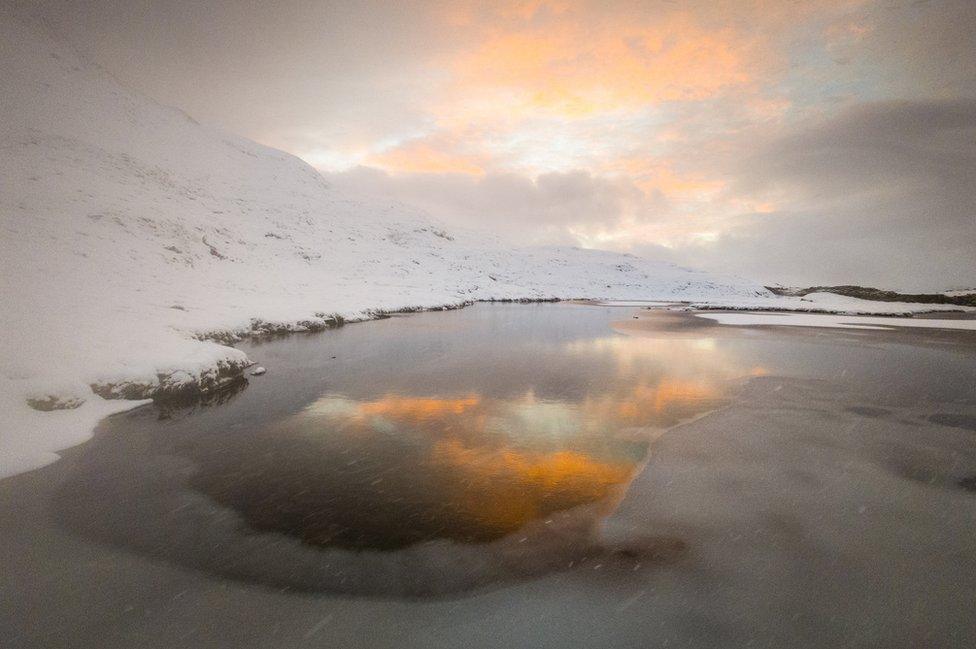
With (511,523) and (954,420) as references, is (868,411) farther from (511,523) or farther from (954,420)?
(511,523)

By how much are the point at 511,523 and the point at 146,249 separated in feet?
106

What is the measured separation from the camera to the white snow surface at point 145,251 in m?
9.41

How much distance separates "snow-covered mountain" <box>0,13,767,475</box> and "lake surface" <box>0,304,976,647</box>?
1979 mm

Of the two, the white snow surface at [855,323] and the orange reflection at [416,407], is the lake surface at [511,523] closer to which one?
the orange reflection at [416,407]

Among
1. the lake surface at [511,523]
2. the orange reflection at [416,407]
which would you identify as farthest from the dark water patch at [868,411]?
the orange reflection at [416,407]

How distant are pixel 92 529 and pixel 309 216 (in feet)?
288

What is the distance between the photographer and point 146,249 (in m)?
26.1

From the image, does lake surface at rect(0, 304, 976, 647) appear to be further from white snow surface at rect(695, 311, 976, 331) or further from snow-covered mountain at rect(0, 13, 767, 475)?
white snow surface at rect(695, 311, 976, 331)

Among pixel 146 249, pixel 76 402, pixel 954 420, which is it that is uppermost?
pixel 146 249

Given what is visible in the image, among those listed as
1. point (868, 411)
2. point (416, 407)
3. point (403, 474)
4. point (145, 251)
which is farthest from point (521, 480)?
point (145, 251)

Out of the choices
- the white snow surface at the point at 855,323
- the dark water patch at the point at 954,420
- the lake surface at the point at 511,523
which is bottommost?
the lake surface at the point at 511,523

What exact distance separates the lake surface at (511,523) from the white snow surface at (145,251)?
1.91 metres

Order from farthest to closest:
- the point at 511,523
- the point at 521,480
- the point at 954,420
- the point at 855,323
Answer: the point at 855,323, the point at 954,420, the point at 521,480, the point at 511,523

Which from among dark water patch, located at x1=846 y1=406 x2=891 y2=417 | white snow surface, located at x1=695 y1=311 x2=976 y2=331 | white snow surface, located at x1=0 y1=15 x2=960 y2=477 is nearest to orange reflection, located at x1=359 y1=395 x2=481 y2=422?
white snow surface, located at x1=0 y1=15 x2=960 y2=477
